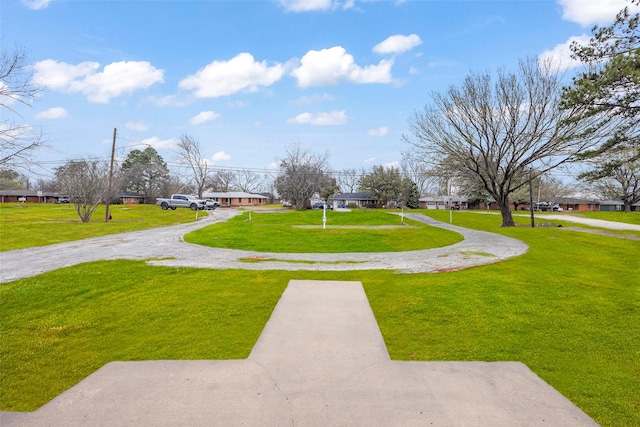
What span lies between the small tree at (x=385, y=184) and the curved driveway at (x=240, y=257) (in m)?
48.1

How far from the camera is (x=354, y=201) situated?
73.8 metres

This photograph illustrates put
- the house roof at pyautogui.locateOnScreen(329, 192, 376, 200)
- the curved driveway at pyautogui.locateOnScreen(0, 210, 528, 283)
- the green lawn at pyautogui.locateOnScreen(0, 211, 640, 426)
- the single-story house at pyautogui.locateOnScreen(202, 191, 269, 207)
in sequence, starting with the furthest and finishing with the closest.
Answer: the single-story house at pyautogui.locateOnScreen(202, 191, 269, 207)
the house roof at pyautogui.locateOnScreen(329, 192, 376, 200)
the curved driveway at pyautogui.locateOnScreen(0, 210, 528, 283)
the green lawn at pyautogui.locateOnScreen(0, 211, 640, 426)

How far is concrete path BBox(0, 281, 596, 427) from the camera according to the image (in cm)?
299

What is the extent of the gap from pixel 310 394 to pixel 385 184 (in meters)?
61.4

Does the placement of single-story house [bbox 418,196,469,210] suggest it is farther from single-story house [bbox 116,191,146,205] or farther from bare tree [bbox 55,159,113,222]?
bare tree [bbox 55,159,113,222]

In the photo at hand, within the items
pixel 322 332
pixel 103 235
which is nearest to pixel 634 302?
pixel 322 332

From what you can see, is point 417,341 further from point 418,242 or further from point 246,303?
point 418,242

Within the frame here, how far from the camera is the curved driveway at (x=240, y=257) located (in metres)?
10.2

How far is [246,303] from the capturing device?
6.54m

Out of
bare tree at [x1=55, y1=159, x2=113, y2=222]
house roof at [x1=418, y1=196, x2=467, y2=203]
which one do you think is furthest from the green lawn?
house roof at [x1=418, y1=196, x2=467, y2=203]

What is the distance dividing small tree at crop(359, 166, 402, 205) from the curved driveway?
48.1 meters

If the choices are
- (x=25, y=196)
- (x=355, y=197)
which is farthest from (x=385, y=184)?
(x=25, y=196)

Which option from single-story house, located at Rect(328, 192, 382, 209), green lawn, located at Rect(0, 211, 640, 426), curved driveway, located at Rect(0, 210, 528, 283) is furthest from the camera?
single-story house, located at Rect(328, 192, 382, 209)

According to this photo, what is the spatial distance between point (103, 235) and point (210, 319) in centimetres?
A: 1796
